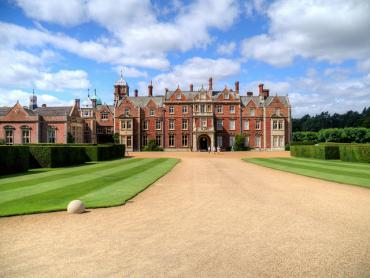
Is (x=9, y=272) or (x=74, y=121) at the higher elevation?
(x=74, y=121)

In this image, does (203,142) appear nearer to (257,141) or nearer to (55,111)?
(257,141)

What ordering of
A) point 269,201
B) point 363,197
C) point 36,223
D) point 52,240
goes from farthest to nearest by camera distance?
1. point 363,197
2. point 269,201
3. point 36,223
4. point 52,240

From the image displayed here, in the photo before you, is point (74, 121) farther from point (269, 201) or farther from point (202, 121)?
point (269, 201)

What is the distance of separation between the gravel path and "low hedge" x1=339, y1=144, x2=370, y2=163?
64.4 feet

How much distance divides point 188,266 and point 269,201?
6119 millimetres

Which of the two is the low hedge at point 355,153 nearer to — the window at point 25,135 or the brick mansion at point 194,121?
the brick mansion at point 194,121

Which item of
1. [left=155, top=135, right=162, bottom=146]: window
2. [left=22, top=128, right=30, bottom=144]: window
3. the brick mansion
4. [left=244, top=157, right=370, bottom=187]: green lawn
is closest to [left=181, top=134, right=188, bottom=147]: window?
the brick mansion

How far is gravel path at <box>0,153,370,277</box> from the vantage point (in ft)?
16.4

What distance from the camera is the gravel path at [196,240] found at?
5.00 m

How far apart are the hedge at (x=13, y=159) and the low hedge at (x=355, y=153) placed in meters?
26.3

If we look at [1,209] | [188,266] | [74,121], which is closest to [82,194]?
[1,209]

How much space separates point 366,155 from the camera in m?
27.8

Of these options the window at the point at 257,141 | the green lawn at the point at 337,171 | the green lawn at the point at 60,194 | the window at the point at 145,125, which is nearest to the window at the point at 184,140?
the window at the point at 145,125

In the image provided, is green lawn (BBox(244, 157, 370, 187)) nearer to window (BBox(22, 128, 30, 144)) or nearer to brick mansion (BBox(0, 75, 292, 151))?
brick mansion (BBox(0, 75, 292, 151))
